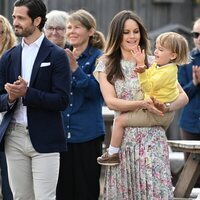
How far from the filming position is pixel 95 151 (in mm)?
7941

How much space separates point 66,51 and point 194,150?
4.96 feet

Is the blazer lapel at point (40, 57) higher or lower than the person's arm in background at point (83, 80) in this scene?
higher

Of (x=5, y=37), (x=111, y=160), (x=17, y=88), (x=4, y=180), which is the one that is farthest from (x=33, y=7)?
(x=4, y=180)

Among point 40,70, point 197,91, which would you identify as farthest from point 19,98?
point 197,91

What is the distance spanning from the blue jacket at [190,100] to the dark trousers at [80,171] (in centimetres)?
145

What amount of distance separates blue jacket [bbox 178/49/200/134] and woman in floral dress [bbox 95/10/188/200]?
1664 mm

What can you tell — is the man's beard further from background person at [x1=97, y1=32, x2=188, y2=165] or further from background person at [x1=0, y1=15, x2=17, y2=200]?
background person at [x1=0, y1=15, x2=17, y2=200]

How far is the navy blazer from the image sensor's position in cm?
691

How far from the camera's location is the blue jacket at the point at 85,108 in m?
7.83

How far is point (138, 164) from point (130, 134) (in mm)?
244

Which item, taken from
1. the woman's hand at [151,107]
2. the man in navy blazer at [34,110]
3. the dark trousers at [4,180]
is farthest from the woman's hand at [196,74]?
the man in navy blazer at [34,110]

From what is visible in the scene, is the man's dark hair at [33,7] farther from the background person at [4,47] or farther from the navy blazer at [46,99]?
the background person at [4,47]

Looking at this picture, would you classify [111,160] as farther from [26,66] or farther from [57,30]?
[57,30]

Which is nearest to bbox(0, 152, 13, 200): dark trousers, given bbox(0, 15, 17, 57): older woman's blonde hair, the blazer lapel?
bbox(0, 15, 17, 57): older woman's blonde hair
